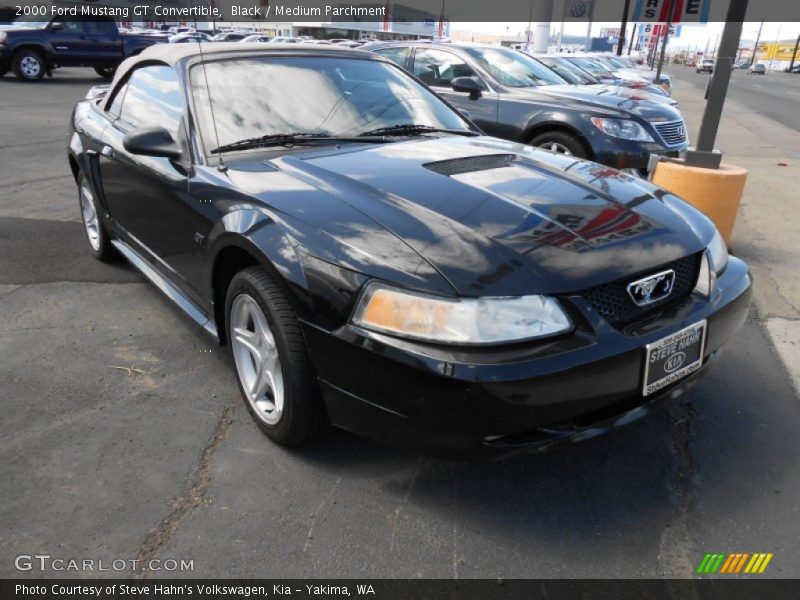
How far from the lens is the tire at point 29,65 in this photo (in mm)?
17203

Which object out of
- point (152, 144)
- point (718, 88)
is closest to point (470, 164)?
point (152, 144)

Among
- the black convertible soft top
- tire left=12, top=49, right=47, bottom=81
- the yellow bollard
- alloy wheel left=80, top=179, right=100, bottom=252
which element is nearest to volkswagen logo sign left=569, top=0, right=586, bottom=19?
tire left=12, top=49, right=47, bottom=81

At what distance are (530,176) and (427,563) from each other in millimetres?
1628

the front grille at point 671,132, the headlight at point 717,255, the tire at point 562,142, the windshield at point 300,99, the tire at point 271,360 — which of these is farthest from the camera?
the front grille at point 671,132

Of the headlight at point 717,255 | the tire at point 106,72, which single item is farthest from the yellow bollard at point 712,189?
the tire at point 106,72

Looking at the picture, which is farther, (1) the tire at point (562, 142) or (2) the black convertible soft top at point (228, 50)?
(1) the tire at point (562, 142)

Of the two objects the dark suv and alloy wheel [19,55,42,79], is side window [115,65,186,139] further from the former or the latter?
alloy wheel [19,55,42,79]

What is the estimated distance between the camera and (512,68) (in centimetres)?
715

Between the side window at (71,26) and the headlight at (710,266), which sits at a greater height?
the side window at (71,26)

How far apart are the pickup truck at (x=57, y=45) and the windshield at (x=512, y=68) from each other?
49.8 ft

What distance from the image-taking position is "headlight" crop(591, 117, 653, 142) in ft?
19.7

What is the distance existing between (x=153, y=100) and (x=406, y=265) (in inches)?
89.8

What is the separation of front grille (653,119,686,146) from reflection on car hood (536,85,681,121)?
7 cm

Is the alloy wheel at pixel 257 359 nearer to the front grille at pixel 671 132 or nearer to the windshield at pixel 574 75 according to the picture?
the front grille at pixel 671 132
